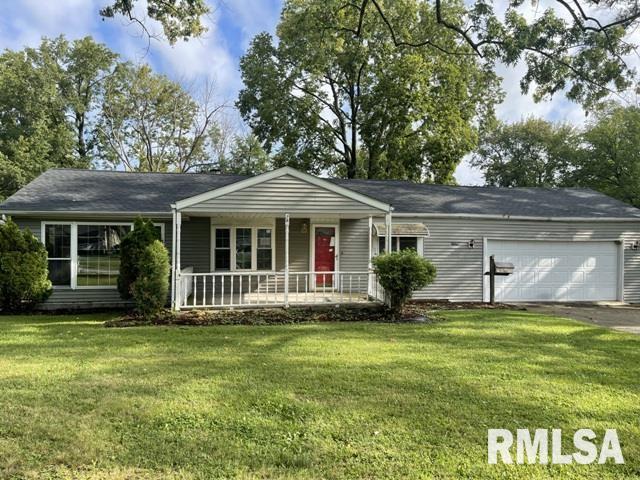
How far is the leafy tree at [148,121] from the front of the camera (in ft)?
93.6

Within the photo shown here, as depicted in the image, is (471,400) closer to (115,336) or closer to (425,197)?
(115,336)

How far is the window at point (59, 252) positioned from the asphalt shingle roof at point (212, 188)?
2.24 feet

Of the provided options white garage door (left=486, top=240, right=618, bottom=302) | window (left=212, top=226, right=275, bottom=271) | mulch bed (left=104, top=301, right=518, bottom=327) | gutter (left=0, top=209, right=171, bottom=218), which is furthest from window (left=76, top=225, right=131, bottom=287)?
white garage door (left=486, top=240, right=618, bottom=302)

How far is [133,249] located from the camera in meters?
9.25

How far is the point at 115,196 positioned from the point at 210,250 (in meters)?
3.02

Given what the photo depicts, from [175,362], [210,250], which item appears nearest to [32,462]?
[175,362]

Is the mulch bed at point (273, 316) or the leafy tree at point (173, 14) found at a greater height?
the leafy tree at point (173, 14)

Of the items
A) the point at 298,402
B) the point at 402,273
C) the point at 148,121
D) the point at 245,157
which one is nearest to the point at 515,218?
the point at 402,273

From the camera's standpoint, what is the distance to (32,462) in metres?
2.93

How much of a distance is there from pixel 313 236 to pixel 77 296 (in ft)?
21.5

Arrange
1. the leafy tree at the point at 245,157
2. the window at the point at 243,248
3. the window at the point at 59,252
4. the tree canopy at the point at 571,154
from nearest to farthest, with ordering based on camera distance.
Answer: the window at the point at 59,252
the window at the point at 243,248
the tree canopy at the point at 571,154
the leafy tree at the point at 245,157

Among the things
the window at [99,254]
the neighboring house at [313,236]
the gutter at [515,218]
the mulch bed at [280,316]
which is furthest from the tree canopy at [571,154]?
the window at [99,254]

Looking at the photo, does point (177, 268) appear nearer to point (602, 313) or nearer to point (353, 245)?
point (353, 245)

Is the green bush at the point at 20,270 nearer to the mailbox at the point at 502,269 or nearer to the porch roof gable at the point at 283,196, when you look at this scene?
the porch roof gable at the point at 283,196
